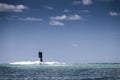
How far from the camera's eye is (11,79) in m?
57.3

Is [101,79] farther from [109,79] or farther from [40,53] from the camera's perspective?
[40,53]

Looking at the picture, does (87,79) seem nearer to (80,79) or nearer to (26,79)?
(80,79)

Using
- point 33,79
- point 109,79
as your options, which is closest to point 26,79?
point 33,79

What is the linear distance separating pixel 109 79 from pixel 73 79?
5.90 metres

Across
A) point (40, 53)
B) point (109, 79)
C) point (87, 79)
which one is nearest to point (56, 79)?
point (87, 79)

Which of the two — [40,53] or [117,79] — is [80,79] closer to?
[117,79]

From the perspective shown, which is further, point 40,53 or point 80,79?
point 40,53

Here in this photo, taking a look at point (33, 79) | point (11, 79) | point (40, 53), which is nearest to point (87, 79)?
point (33, 79)

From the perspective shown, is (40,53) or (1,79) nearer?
(1,79)

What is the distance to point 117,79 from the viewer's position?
54312 millimetres

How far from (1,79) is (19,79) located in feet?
10.3

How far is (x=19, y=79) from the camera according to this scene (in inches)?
2270

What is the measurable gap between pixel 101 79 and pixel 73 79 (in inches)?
175

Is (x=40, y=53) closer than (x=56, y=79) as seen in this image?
No
